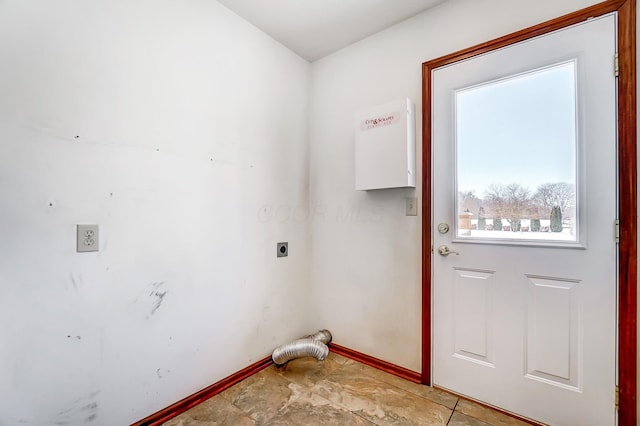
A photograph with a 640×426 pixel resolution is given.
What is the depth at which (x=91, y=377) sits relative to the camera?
4.28 ft

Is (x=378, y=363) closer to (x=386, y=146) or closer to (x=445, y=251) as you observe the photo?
(x=445, y=251)

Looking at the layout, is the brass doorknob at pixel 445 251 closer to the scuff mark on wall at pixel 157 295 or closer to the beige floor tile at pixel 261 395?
the beige floor tile at pixel 261 395

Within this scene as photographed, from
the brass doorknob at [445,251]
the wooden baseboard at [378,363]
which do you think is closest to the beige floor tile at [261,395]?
the wooden baseboard at [378,363]

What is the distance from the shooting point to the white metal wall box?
1.81m

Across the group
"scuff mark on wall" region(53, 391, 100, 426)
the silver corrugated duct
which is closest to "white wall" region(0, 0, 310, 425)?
"scuff mark on wall" region(53, 391, 100, 426)

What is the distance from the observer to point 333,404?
→ 1630 millimetres

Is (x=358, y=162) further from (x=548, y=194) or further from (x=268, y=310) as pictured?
(x=268, y=310)

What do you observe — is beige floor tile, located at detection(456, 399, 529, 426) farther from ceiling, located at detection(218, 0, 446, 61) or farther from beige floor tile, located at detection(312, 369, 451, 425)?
ceiling, located at detection(218, 0, 446, 61)

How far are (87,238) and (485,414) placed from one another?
224 cm

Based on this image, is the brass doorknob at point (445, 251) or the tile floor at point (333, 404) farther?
the brass doorknob at point (445, 251)

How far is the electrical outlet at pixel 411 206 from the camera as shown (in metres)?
1.89

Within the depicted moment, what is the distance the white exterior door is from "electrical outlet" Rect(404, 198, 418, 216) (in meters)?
0.13

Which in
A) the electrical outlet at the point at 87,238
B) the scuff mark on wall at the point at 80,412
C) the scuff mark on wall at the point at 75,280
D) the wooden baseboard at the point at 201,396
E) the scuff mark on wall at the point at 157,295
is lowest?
the wooden baseboard at the point at 201,396

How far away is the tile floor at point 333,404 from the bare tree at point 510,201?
42.4 inches
